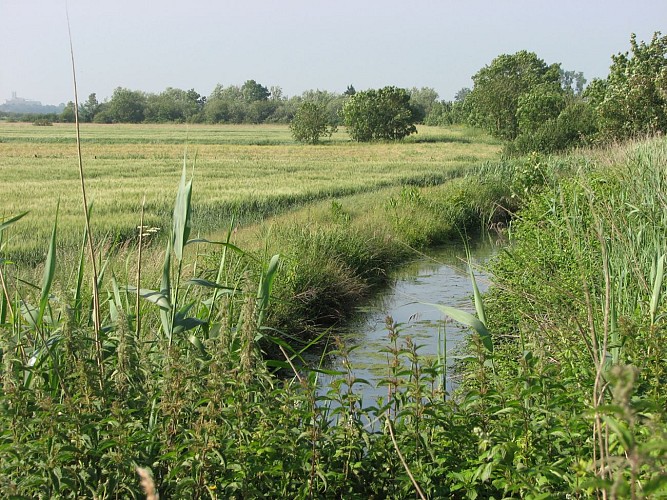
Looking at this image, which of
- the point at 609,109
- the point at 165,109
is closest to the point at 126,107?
the point at 165,109

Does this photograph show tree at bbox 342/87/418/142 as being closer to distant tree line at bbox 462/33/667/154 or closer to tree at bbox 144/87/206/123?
distant tree line at bbox 462/33/667/154

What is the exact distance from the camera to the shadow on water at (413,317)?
21.6 ft

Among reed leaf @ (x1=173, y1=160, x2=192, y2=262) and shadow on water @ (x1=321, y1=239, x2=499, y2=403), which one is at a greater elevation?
reed leaf @ (x1=173, y1=160, x2=192, y2=262)

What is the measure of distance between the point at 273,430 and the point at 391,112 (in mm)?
53656

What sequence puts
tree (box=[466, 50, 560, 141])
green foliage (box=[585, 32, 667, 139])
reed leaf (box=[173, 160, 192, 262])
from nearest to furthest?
reed leaf (box=[173, 160, 192, 262]), green foliage (box=[585, 32, 667, 139]), tree (box=[466, 50, 560, 141])

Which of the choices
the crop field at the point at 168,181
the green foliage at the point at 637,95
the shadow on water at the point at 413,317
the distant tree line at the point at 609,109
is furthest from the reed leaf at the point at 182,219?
the green foliage at the point at 637,95

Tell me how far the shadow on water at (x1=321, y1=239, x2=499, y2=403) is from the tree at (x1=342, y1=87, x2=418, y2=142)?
1647 inches

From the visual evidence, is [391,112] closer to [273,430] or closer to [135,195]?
[135,195]

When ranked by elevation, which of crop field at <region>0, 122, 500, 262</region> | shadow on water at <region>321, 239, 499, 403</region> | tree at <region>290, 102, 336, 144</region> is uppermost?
tree at <region>290, 102, 336, 144</region>

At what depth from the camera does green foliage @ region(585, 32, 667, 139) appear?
23.6m

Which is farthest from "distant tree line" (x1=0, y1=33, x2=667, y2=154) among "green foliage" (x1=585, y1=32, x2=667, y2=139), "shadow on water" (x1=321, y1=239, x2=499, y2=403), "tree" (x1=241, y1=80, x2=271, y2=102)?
"tree" (x1=241, y1=80, x2=271, y2=102)

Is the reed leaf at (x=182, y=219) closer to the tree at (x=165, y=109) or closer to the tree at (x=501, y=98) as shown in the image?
the tree at (x=501, y=98)

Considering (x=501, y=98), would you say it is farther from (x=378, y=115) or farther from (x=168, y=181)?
(x=168, y=181)

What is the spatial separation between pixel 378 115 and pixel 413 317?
164 ft
